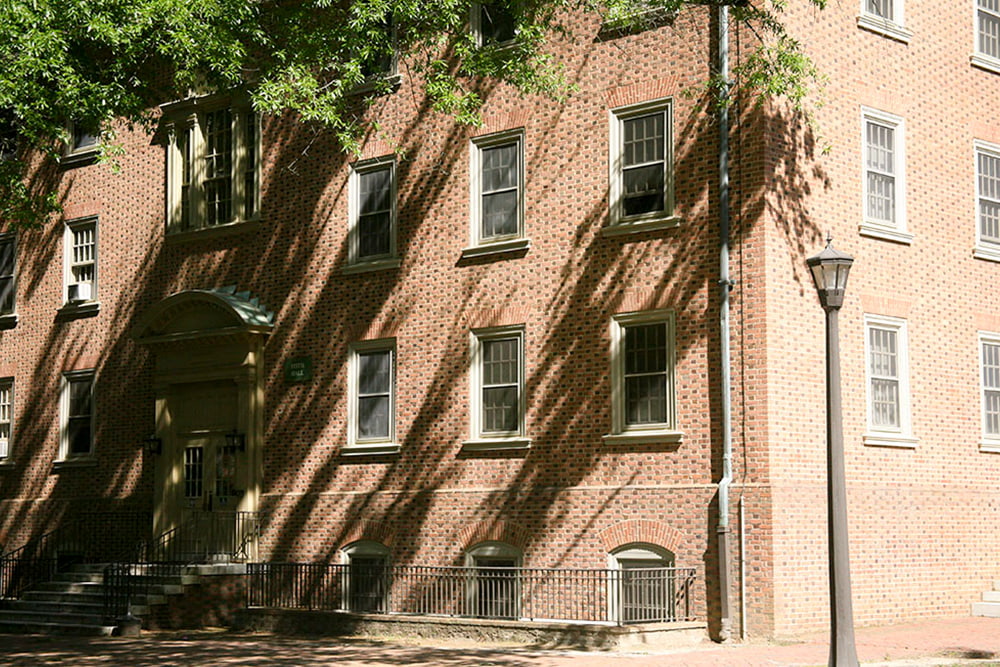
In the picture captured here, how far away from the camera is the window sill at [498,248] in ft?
76.4

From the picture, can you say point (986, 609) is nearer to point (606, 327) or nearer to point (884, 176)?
point (884, 176)

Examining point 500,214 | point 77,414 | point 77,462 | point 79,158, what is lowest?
point 77,462

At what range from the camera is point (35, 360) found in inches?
1217

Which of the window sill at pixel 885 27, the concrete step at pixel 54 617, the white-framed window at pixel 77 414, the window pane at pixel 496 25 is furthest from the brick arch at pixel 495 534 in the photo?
the white-framed window at pixel 77 414

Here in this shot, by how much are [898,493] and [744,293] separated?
4.10m

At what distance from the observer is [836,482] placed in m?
14.4

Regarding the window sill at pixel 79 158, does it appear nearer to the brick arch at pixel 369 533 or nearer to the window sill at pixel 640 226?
the brick arch at pixel 369 533

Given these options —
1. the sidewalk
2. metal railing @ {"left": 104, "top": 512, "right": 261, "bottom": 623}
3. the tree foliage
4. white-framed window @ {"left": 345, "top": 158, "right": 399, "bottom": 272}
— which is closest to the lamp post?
the sidewalk

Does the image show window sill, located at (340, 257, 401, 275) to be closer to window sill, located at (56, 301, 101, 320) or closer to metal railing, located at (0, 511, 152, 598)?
metal railing, located at (0, 511, 152, 598)

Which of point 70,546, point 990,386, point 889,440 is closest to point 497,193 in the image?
point 889,440

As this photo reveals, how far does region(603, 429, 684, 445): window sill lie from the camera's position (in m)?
21.2

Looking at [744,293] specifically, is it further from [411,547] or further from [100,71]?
[100,71]

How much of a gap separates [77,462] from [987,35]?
18900 millimetres

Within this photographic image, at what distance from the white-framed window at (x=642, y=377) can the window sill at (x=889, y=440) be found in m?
2.92
